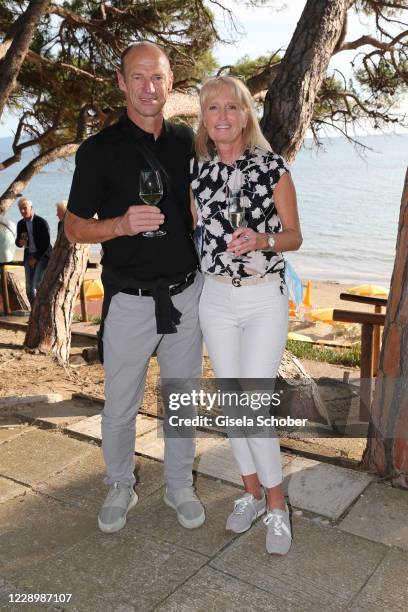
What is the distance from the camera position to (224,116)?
2.23m

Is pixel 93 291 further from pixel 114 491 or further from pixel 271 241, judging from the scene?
pixel 271 241

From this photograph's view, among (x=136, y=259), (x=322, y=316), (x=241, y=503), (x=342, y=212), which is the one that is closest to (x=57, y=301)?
(x=136, y=259)

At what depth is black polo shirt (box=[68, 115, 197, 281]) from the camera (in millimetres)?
2297

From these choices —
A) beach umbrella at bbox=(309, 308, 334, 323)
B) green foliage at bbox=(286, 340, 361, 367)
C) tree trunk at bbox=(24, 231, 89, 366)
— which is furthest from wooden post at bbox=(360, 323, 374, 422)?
beach umbrella at bbox=(309, 308, 334, 323)

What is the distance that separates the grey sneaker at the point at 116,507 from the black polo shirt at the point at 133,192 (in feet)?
2.98

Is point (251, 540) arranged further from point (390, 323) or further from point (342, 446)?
point (342, 446)

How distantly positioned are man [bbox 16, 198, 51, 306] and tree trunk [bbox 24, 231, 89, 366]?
2299 mm

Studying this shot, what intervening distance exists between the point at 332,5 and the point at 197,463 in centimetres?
359

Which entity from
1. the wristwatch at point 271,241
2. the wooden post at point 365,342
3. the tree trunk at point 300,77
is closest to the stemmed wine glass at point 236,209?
the wristwatch at point 271,241

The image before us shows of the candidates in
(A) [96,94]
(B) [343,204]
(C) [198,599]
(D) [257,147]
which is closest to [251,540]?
(C) [198,599]

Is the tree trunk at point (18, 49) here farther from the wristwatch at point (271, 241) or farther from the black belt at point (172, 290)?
the wristwatch at point (271, 241)

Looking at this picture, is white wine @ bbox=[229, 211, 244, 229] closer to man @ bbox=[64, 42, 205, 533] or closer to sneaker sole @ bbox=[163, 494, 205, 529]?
man @ bbox=[64, 42, 205, 533]

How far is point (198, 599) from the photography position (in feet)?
6.77

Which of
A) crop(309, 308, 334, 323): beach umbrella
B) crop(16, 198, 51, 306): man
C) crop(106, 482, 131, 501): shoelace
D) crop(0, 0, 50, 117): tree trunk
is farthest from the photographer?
crop(309, 308, 334, 323): beach umbrella
